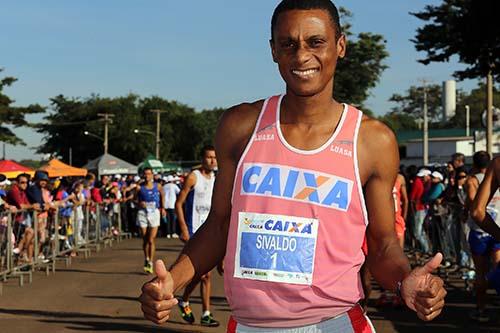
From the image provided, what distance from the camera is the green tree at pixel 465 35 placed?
23578 mm

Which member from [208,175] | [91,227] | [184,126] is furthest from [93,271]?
[184,126]

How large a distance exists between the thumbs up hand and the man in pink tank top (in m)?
0.01

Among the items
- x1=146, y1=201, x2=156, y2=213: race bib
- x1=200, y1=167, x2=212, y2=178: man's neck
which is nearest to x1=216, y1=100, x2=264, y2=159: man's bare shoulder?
x1=200, y1=167, x2=212, y2=178: man's neck

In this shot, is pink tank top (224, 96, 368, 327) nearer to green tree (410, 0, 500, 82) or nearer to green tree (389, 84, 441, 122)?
green tree (410, 0, 500, 82)

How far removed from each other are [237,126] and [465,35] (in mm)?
22820

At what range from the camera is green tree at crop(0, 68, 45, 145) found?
59.0 m

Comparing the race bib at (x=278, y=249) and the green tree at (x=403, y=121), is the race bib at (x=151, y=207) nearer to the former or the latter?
the race bib at (x=278, y=249)

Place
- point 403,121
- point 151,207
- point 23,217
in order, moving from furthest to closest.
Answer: point 403,121 → point 151,207 → point 23,217

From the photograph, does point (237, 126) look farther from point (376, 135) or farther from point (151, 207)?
point (151, 207)

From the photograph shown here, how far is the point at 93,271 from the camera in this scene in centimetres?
1733

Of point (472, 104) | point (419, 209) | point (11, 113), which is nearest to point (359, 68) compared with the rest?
point (11, 113)

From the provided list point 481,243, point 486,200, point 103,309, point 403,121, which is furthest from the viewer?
point 403,121

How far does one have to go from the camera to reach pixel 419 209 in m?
17.8

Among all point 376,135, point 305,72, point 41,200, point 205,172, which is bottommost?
point 41,200
